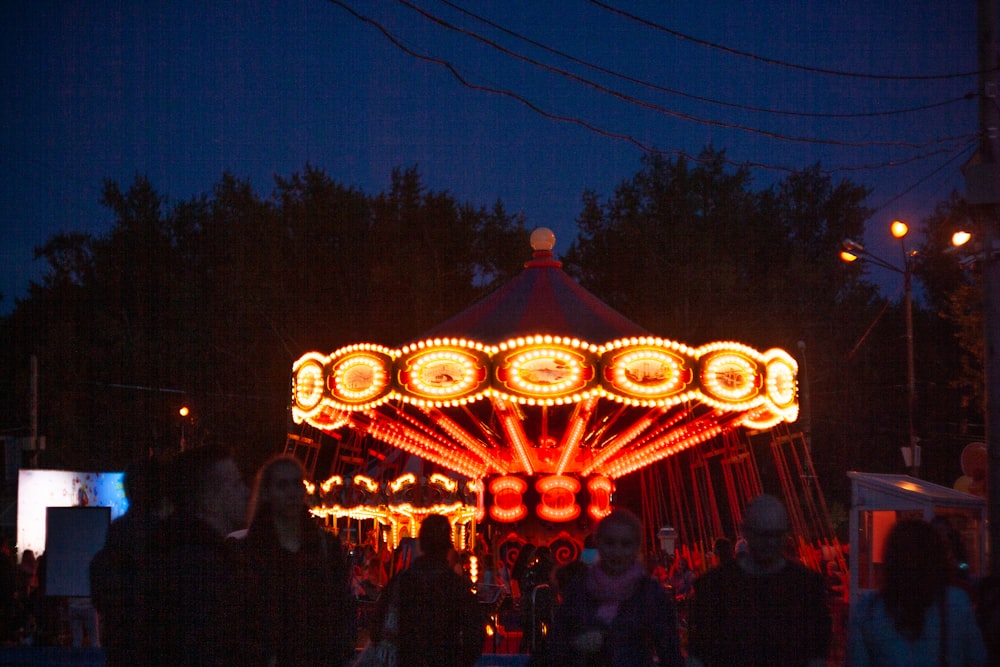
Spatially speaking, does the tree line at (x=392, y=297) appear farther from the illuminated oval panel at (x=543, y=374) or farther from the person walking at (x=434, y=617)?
the person walking at (x=434, y=617)

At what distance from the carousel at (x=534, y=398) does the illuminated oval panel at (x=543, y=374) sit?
0.01 metres

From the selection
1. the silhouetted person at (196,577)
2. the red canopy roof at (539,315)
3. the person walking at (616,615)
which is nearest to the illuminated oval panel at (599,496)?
the red canopy roof at (539,315)

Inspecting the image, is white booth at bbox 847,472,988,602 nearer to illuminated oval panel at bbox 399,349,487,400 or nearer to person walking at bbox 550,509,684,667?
illuminated oval panel at bbox 399,349,487,400

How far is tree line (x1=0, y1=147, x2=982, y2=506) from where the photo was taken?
30.9 m

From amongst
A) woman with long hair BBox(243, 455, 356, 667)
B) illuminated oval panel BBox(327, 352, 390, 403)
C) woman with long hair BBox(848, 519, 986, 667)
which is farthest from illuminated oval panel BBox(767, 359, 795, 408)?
woman with long hair BBox(243, 455, 356, 667)

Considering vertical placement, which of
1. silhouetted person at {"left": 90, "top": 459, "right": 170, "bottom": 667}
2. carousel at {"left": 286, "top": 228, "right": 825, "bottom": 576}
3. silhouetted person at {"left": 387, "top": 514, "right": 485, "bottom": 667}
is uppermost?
carousel at {"left": 286, "top": 228, "right": 825, "bottom": 576}

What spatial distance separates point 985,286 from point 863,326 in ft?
88.6

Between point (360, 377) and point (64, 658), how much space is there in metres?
6.27

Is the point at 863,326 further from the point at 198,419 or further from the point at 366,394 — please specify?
the point at 366,394

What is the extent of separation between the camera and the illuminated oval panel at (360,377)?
12.8 meters

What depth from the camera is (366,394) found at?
12867 millimetres

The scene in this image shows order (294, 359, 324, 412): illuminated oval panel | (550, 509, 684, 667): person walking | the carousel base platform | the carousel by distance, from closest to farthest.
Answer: (550, 509, 684, 667): person walking < the carousel base platform < the carousel < (294, 359, 324, 412): illuminated oval panel

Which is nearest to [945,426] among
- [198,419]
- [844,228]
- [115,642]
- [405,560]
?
[844,228]

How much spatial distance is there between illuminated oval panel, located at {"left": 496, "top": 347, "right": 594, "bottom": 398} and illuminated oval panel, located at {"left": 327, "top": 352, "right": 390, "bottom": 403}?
1.49m
